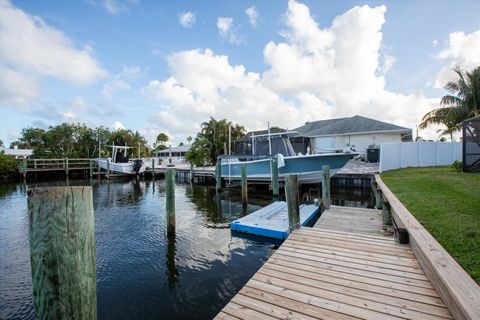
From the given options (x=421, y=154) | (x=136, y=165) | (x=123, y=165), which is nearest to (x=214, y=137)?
(x=136, y=165)

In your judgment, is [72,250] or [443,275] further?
[443,275]

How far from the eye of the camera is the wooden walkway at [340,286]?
253 cm

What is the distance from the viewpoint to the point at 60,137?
33562 millimetres

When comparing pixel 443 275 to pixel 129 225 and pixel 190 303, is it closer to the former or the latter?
pixel 190 303

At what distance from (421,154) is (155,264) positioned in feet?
59.8

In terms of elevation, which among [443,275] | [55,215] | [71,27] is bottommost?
[443,275]

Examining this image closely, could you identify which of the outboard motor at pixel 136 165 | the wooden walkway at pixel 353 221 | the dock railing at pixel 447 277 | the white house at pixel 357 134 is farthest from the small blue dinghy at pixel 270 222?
the outboard motor at pixel 136 165

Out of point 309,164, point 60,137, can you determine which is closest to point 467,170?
point 309,164

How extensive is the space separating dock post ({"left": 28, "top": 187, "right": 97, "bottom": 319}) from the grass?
3588 mm

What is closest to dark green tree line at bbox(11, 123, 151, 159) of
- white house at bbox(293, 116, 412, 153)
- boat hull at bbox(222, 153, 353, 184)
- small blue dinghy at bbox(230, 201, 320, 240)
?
boat hull at bbox(222, 153, 353, 184)

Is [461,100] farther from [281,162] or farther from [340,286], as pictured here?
[340,286]

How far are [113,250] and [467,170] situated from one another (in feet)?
49.0

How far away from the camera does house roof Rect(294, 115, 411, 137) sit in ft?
81.8

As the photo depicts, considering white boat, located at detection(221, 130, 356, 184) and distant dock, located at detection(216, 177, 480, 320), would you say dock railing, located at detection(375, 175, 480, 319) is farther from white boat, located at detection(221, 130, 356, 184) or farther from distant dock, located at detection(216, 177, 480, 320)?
white boat, located at detection(221, 130, 356, 184)
